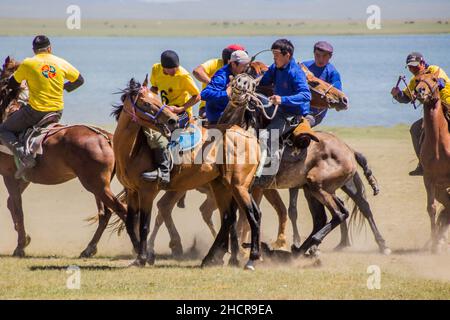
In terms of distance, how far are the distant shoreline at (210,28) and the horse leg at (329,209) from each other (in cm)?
6738

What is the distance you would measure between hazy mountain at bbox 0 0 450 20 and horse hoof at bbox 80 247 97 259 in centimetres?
9437

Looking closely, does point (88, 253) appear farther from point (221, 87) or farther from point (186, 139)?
point (221, 87)

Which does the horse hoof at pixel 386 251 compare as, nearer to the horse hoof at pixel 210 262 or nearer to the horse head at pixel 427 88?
the horse head at pixel 427 88

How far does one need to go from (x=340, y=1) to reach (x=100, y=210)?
115m

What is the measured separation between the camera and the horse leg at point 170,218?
1362cm

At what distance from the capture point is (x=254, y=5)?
139750 millimetres

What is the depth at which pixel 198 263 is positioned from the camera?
42.3 ft

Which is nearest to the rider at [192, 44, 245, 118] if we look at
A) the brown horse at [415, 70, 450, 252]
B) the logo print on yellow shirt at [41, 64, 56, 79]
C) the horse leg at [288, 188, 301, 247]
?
the horse leg at [288, 188, 301, 247]

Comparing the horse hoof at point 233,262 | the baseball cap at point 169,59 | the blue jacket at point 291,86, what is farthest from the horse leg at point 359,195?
the baseball cap at point 169,59

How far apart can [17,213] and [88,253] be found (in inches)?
43.3

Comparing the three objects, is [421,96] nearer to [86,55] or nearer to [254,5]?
[86,55]

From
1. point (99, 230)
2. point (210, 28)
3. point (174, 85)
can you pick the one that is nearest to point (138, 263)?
point (99, 230)

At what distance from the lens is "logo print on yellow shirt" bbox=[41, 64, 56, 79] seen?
1320 cm
